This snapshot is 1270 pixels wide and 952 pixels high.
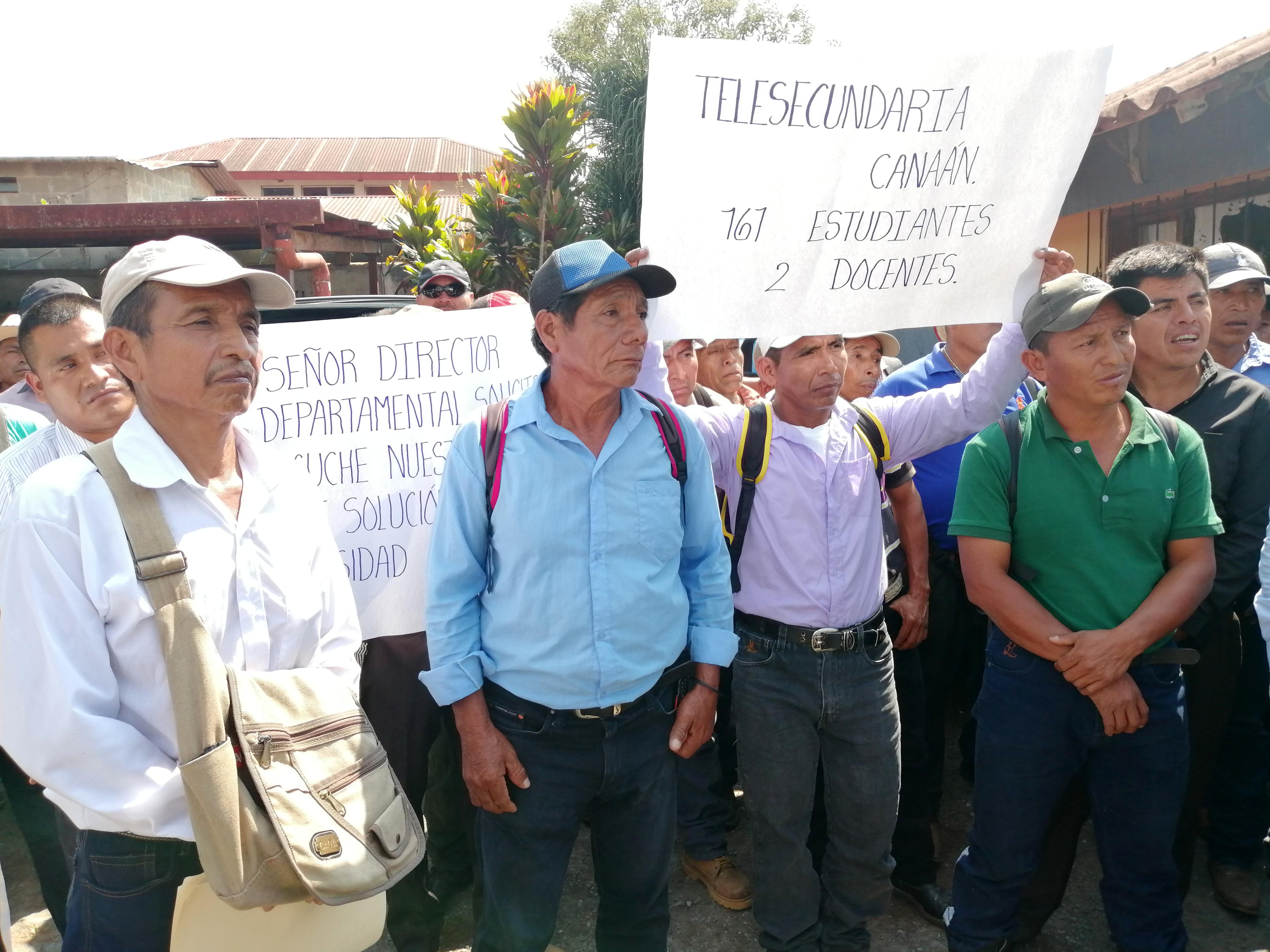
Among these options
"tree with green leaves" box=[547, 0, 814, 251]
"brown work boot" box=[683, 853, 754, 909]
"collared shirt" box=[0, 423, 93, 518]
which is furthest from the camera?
"tree with green leaves" box=[547, 0, 814, 251]

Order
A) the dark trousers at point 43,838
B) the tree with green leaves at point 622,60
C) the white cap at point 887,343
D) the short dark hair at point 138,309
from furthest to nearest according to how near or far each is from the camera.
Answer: the tree with green leaves at point 622,60, the white cap at point 887,343, the dark trousers at point 43,838, the short dark hair at point 138,309

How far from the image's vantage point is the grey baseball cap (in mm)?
3574

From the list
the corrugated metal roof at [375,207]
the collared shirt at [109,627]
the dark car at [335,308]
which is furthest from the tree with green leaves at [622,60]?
the collared shirt at [109,627]

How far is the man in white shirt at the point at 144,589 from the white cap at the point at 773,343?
58.5 inches

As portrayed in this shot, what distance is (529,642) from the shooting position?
2.31m

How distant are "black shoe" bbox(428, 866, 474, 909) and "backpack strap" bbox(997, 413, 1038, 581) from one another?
213 centimetres

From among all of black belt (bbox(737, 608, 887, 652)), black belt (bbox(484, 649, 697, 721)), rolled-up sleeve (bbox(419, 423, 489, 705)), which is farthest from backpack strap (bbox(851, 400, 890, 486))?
rolled-up sleeve (bbox(419, 423, 489, 705))

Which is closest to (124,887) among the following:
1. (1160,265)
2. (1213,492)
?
(1213,492)

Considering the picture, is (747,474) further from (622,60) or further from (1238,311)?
Answer: (622,60)

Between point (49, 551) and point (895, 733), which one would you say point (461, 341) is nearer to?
point (49, 551)

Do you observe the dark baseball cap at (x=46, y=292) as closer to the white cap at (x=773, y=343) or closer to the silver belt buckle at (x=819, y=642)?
the white cap at (x=773, y=343)

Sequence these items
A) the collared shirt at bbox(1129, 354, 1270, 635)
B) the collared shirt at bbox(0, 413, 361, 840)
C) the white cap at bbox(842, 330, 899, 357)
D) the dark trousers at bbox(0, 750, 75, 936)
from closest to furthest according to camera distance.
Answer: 1. the collared shirt at bbox(0, 413, 361, 840)
2. the collared shirt at bbox(1129, 354, 1270, 635)
3. the dark trousers at bbox(0, 750, 75, 936)
4. the white cap at bbox(842, 330, 899, 357)

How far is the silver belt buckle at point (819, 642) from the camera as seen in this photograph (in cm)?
273

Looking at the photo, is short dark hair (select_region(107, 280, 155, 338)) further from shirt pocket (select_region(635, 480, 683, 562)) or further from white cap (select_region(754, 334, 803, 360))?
white cap (select_region(754, 334, 803, 360))
